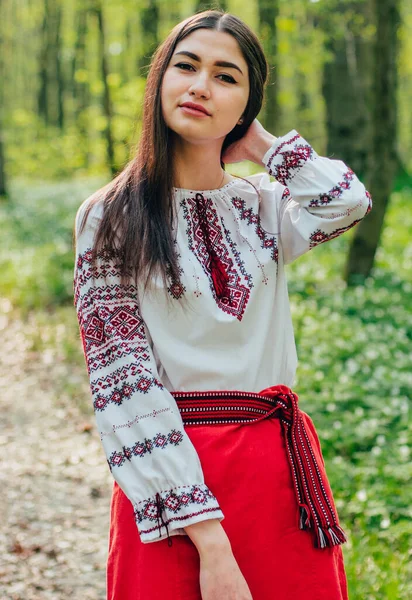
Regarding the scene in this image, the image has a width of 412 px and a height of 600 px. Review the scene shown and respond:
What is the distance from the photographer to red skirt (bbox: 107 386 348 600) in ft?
5.88

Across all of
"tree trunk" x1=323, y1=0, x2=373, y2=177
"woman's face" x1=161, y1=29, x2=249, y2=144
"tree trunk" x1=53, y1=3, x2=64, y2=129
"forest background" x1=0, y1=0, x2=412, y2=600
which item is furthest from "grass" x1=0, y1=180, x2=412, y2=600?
"tree trunk" x1=53, y1=3, x2=64, y2=129

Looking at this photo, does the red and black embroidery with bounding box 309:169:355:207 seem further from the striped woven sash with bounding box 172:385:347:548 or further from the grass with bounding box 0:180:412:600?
the grass with bounding box 0:180:412:600

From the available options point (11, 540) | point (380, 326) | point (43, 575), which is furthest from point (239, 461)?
point (380, 326)

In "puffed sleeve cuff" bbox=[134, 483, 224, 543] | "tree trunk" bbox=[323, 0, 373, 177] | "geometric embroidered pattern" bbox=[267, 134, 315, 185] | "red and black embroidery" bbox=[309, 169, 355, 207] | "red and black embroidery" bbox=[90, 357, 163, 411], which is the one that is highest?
"tree trunk" bbox=[323, 0, 373, 177]

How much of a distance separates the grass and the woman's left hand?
1998mm

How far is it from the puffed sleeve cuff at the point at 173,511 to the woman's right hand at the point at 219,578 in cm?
9

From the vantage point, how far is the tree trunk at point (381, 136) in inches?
294

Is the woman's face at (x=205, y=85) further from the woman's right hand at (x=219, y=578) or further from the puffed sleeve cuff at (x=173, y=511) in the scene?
the woman's right hand at (x=219, y=578)

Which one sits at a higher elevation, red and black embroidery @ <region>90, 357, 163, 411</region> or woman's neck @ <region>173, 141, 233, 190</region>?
woman's neck @ <region>173, 141, 233, 190</region>

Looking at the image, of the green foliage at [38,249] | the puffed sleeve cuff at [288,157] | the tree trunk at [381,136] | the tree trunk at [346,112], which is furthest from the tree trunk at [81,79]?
the puffed sleeve cuff at [288,157]

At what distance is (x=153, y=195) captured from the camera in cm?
199

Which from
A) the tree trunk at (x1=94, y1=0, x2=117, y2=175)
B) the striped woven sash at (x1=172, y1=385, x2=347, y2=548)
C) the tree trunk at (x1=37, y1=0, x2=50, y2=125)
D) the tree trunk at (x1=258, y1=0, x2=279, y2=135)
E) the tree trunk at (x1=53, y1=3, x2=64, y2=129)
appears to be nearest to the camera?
the striped woven sash at (x1=172, y1=385, x2=347, y2=548)

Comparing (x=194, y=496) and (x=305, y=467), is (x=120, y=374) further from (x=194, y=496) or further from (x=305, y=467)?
(x=305, y=467)

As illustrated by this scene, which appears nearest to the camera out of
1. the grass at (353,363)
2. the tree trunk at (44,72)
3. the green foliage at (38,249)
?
the grass at (353,363)
